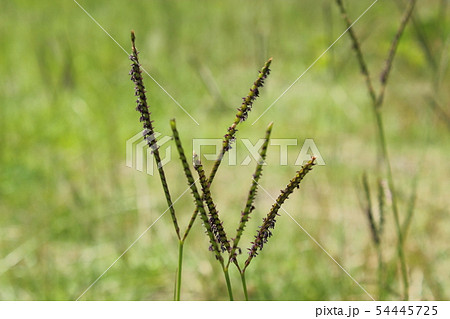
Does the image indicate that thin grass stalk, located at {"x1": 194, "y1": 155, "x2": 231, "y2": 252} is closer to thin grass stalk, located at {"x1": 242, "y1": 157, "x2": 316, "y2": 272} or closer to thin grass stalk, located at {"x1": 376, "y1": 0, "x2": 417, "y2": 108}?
thin grass stalk, located at {"x1": 242, "y1": 157, "x2": 316, "y2": 272}

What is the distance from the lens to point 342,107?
2105 mm

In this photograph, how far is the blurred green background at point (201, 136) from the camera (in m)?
1.03

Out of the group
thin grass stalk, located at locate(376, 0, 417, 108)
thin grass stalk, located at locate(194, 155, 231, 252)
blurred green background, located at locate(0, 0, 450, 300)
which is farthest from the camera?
blurred green background, located at locate(0, 0, 450, 300)

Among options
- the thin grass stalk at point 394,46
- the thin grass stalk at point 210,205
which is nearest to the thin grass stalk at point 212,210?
the thin grass stalk at point 210,205

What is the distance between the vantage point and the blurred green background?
103 centimetres

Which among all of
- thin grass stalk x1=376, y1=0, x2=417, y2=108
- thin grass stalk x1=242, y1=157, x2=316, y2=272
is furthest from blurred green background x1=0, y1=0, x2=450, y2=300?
thin grass stalk x1=242, y1=157, x2=316, y2=272

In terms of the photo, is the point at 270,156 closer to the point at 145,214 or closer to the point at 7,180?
the point at 145,214

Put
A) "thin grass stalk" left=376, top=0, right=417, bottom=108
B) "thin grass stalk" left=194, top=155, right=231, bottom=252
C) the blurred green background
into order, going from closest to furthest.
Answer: "thin grass stalk" left=194, top=155, right=231, bottom=252 → "thin grass stalk" left=376, top=0, right=417, bottom=108 → the blurred green background

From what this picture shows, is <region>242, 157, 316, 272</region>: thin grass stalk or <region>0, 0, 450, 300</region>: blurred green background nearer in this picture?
<region>242, 157, 316, 272</region>: thin grass stalk

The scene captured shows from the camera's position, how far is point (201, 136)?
2.04 metres

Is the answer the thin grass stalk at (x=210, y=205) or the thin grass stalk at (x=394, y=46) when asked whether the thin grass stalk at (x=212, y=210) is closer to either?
the thin grass stalk at (x=210, y=205)

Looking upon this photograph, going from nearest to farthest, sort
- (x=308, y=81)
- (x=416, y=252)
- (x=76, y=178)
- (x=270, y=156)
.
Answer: (x=416, y=252) < (x=76, y=178) < (x=270, y=156) < (x=308, y=81)
